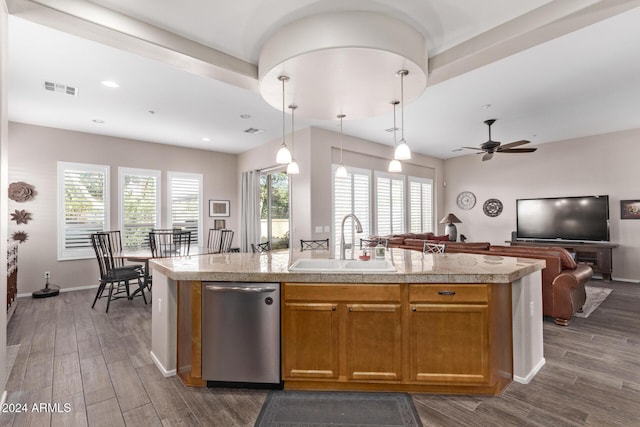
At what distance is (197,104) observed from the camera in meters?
4.41

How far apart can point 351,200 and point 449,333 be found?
4342 mm

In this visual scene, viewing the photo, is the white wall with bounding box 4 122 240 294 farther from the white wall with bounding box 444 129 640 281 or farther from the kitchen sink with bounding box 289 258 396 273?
the white wall with bounding box 444 129 640 281

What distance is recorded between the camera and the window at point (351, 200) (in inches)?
240

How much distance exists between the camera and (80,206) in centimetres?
572

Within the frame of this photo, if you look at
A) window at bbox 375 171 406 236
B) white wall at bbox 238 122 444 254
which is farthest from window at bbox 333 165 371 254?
window at bbox 375 171 406 236

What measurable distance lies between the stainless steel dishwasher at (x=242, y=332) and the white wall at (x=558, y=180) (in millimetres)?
7415

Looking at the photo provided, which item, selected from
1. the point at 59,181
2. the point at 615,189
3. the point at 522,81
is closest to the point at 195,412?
the point at 522,81

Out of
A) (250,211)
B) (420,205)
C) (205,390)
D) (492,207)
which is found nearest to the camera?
(205,390)

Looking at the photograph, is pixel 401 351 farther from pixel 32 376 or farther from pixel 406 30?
pixel 32 376

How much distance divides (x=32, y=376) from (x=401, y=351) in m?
3.02

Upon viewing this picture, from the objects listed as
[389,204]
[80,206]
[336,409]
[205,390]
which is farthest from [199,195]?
[336,409]

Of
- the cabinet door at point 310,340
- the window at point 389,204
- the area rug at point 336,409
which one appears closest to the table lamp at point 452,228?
the window at point 389,204

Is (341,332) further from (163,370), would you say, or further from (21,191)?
(21,191)

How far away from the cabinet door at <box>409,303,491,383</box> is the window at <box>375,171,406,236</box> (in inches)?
190
